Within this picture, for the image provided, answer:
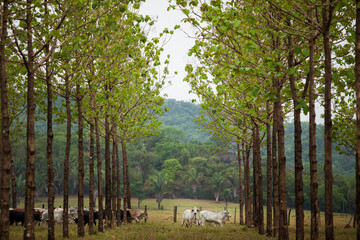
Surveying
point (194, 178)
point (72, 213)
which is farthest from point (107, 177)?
point (194, 178)

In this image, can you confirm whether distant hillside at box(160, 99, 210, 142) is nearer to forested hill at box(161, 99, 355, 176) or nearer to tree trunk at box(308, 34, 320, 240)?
Answer: forested hill at box(161, 99, 355, 176)

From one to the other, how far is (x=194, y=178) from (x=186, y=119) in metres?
95.2

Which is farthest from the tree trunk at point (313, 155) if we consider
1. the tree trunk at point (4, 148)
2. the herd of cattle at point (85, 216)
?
the herd of cattle at point (85, 216)

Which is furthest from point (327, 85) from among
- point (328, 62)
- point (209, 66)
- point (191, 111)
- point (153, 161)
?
point (191, 111)

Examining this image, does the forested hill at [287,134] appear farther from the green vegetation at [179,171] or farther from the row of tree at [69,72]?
the row of tree at [69,72]

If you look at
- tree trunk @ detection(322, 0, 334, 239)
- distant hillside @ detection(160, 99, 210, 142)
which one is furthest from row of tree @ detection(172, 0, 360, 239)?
distant hillside @ detection(160, 99, 210, 142)

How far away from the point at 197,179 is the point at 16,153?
38127 mm

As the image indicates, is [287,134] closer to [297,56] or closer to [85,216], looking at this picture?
[85,216]

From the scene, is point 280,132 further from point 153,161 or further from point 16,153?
point 153,161

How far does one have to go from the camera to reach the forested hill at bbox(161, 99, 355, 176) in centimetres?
9831

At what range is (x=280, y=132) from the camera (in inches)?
499

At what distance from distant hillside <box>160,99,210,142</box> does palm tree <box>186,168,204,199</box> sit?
54419mm

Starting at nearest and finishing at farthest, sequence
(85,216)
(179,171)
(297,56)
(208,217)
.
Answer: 1. (297,56)
2. (85,216)
3. (208,217)
4. (179,171)

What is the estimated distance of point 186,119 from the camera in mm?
169375
